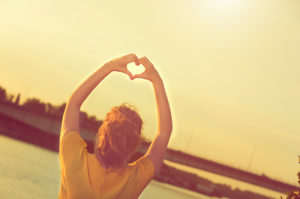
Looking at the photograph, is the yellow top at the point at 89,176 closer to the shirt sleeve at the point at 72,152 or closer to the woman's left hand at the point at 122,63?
the shirt sleeve at the point at 72,152

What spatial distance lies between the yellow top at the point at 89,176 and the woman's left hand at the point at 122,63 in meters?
0.42

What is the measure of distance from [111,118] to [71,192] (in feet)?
1.34

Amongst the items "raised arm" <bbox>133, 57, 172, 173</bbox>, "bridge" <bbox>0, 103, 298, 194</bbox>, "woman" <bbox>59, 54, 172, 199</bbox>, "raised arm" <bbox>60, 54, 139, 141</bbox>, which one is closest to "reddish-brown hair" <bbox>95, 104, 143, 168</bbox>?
"woman" <bbox>59, 54, 172, 199</bbox>

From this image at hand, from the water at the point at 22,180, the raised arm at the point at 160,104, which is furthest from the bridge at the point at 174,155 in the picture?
the raised arm at the point at 160,104

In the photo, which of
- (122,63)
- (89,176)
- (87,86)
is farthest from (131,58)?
(89,176)

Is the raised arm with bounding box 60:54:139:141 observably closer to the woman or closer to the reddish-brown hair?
the woman

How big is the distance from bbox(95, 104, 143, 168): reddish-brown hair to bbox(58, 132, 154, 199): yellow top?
5 centimetres

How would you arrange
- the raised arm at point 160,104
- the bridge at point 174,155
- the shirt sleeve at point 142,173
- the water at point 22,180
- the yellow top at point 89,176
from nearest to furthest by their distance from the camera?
1. the yellow top at point 89,176
2. the shirt sleeve at point 142,173
3. the raised arm at point 160,104
4. the water at point 22,180
5. the bridge at point 174,155

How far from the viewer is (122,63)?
2.28 metres

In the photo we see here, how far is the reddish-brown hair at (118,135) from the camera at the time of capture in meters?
2.10

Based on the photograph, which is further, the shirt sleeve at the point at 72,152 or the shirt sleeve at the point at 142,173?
the shirt sleeve at the point at 142,173

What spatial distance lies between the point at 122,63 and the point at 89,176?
0.63 m

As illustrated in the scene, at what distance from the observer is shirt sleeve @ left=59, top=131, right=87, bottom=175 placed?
205 cm

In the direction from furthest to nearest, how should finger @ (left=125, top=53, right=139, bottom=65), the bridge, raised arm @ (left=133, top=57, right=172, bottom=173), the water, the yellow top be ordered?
1. the bridge
2. the water
3. raised arm @ (left=133, top=57, right=172, bottom=173)
4. finger @ (left=125, top=53, right=139, bottom=65)
5. the yellow top
